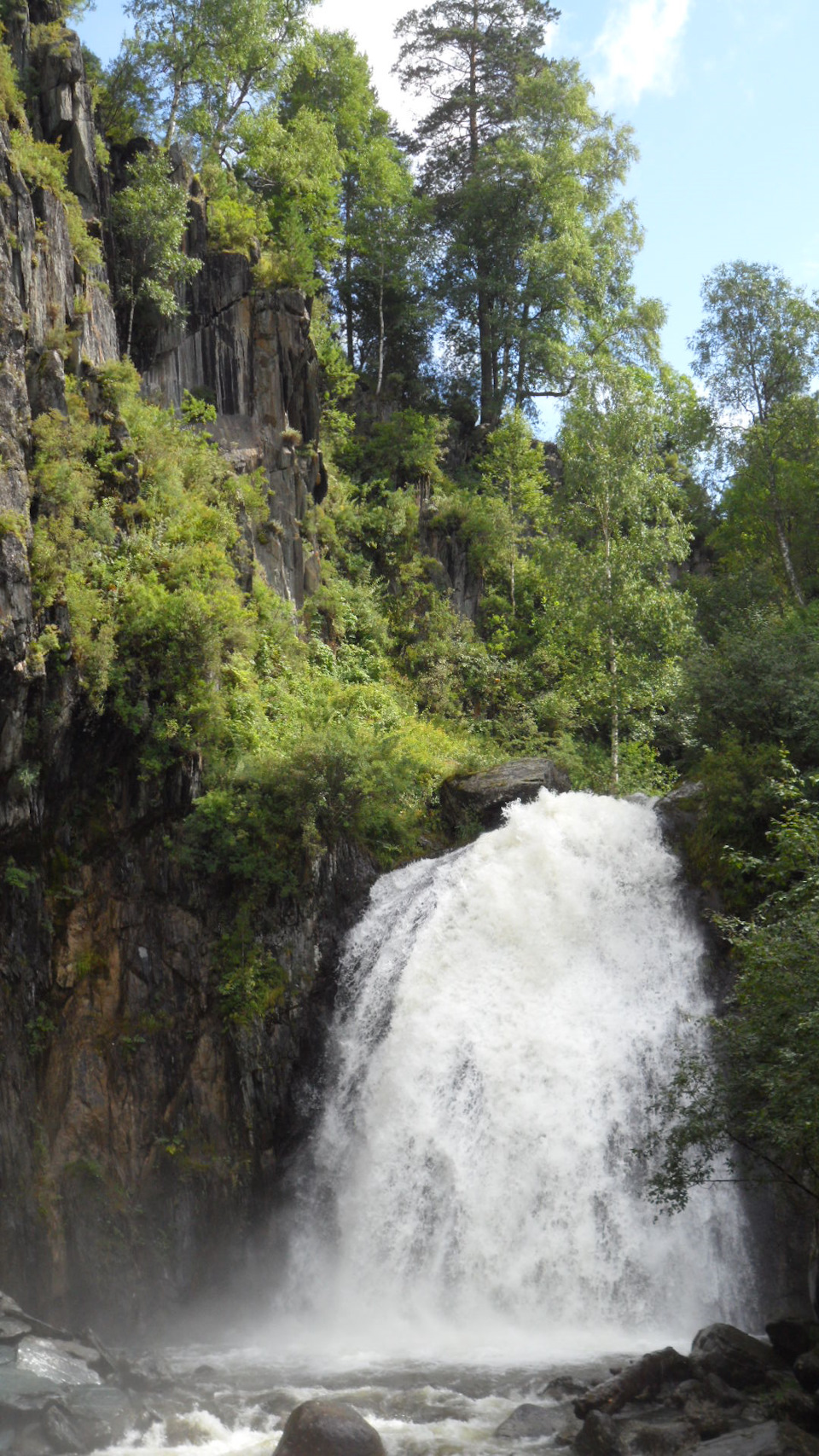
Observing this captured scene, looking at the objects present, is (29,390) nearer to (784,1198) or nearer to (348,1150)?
(348,1150)

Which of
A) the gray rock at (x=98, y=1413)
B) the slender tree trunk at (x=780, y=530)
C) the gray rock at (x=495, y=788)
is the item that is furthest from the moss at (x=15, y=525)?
the slender tree trunk at (x=780, y=530)

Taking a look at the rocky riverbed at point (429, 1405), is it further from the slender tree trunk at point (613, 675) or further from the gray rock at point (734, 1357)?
the slender tree trunk at point (613, 675)

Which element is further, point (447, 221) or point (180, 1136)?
point (447, 221)

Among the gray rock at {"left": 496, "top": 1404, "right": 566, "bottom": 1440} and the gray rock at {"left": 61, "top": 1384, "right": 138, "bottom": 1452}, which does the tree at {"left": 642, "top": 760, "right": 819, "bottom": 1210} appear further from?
the gray rock at {"left": 61, "top": 1384, "right": 138, "bottom": 1452}

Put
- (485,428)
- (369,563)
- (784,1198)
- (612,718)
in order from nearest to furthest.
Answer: (784,1198)
(612,718)
(369,563)
(485,428)

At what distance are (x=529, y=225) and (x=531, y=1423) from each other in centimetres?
3555

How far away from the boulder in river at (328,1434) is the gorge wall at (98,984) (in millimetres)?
6612

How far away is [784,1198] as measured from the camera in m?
14.2

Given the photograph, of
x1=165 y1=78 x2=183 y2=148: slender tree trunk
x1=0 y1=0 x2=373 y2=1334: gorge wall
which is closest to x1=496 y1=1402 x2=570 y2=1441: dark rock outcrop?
x1=0 y1=0 x2=373 y2=1334: gorge wall

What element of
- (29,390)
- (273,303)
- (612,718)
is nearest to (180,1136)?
(29,390)

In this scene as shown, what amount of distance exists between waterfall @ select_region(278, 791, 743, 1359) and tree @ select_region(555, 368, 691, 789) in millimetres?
7440

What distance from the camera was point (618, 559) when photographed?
27953 mm

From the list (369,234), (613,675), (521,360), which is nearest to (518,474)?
(521,360)

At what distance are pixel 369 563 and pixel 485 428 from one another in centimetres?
920
